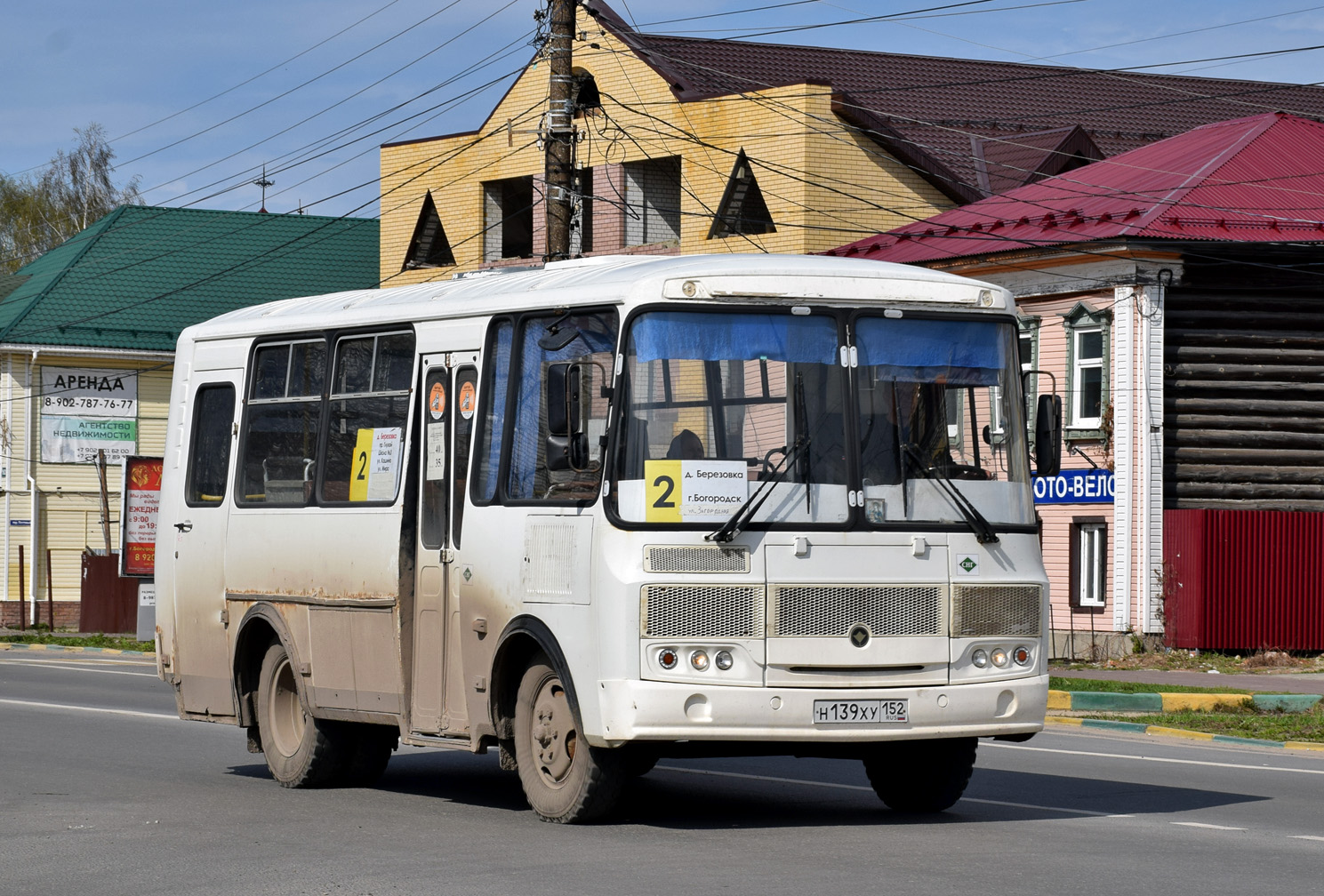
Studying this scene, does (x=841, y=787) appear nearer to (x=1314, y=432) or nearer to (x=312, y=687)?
(x=312, y=687)

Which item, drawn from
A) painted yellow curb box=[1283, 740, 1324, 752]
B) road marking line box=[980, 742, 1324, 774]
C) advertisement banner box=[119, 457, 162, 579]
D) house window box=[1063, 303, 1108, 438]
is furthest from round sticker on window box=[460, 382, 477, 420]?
advertisement banner box=[119, 457, 162, 579]

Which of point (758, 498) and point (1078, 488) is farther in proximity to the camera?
point (1078, 488)

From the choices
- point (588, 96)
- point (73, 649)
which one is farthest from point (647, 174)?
point (73, 649)

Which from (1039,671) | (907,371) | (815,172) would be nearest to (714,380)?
(907,371)

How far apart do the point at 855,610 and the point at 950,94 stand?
101 feet

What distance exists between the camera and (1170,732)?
17.9 m

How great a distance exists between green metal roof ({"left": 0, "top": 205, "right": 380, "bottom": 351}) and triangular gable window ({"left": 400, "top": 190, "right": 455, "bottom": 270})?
9.00 m

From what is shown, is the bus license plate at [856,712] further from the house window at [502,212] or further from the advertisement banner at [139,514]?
the house window at [502,212]

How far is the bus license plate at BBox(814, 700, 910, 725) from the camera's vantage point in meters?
10.1

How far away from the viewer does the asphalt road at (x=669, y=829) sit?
8.66 meters

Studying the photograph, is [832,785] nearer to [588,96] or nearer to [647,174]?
[647,174]

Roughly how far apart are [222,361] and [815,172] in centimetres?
2132

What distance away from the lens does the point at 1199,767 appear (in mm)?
14523

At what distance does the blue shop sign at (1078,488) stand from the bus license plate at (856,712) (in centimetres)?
1812
